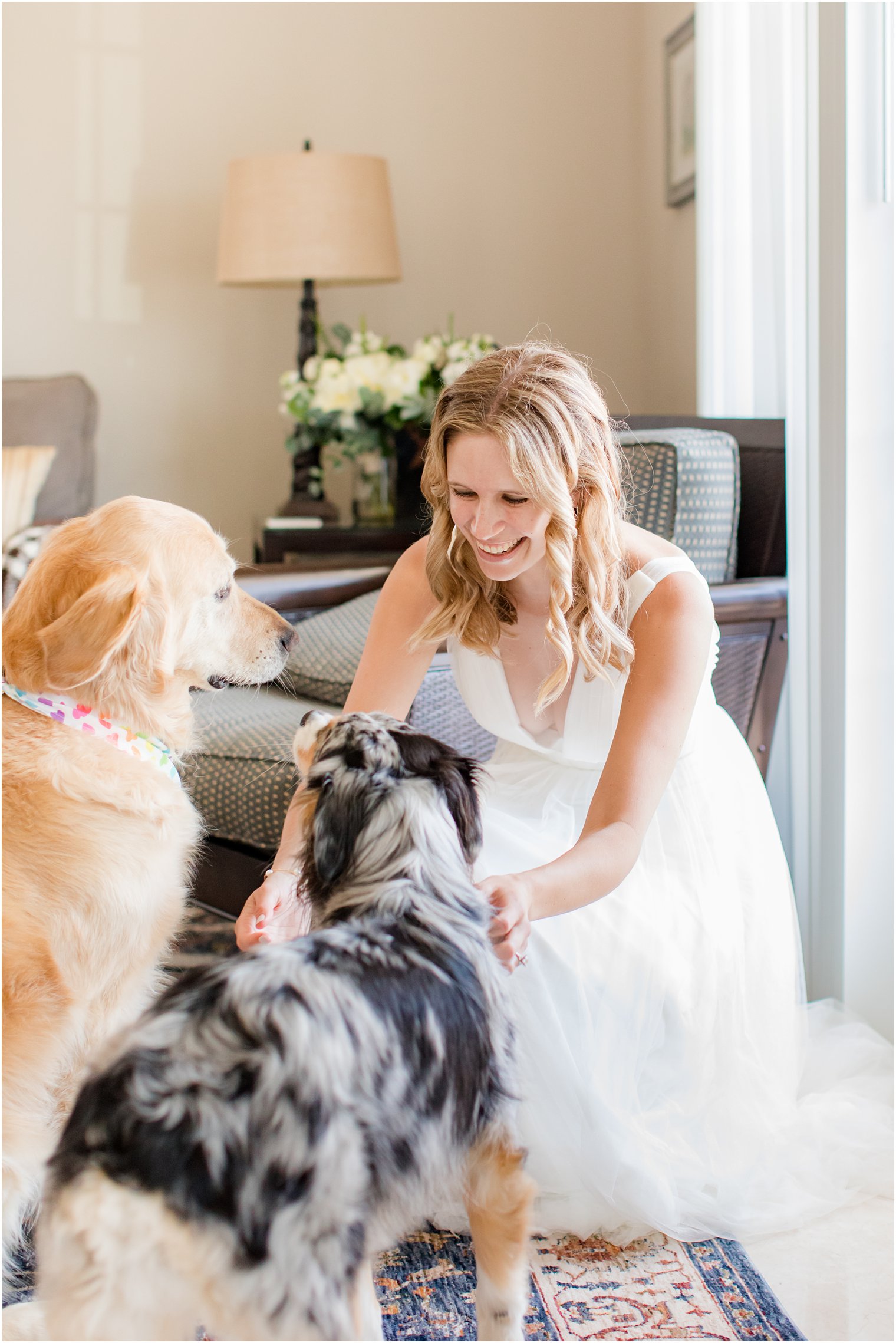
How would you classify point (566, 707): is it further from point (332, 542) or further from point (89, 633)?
point (332, 542)

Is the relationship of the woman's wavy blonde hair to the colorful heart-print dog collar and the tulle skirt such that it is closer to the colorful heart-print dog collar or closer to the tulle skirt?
the tulle skirt

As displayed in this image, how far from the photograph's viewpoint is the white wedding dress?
1.47 m

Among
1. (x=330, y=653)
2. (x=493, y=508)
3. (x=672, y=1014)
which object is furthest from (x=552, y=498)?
(x=330, y=653)

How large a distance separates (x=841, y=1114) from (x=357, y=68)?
13.4 ft

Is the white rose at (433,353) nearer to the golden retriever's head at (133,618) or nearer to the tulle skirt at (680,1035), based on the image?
the tulle skirt at (680,1035)

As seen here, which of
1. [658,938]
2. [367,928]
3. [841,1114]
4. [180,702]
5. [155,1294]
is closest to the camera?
[155,1294]

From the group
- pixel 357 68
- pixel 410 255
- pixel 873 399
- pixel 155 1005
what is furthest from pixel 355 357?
pixel 155 1005

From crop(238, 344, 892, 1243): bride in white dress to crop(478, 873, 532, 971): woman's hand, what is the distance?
0.09 m

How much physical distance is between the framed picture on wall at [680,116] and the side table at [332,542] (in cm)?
154

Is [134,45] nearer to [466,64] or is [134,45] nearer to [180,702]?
[466,64]

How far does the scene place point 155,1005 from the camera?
0.89m

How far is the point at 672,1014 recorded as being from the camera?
61.3 inches

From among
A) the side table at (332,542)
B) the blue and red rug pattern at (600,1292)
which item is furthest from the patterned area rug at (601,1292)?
the side table at (332,542)

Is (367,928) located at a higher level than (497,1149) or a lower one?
higher
